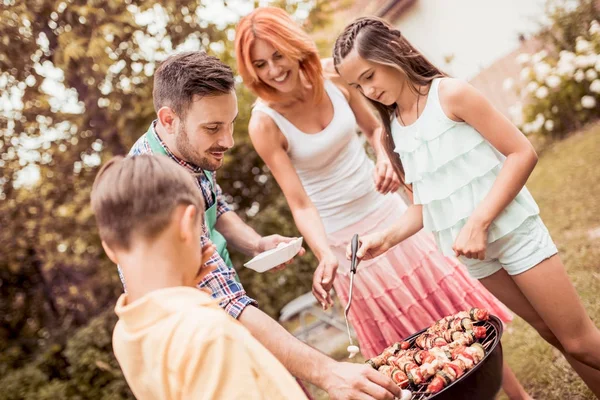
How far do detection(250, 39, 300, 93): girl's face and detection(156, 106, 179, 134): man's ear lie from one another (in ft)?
2.36

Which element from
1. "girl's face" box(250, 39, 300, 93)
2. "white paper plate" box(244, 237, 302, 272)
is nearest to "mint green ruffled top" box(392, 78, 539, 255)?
"white paper plate" box(244, 237, 302, 272)

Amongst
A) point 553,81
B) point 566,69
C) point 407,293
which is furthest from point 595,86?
point 407,293

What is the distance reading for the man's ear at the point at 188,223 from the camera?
4.09ft

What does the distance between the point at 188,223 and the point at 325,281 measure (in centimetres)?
99

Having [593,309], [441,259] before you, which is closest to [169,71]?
[441,259]

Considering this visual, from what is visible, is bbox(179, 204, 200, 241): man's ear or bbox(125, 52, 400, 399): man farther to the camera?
bbox(125, 52, 400, 399): man

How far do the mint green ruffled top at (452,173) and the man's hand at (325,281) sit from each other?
41cm

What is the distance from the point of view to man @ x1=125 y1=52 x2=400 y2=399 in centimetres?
161

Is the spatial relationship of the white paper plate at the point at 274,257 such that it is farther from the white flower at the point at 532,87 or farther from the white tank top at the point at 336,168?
the white flower at the point at 532,87

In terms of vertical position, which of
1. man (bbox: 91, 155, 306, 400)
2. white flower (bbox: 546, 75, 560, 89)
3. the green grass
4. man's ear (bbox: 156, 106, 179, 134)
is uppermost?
man's ear (bbox: 156, 106, 179, 134)

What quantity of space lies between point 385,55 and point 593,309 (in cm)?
235

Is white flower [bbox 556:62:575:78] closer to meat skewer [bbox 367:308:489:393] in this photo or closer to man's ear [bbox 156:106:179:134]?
meat skewer [bbox 367:308:489:393]

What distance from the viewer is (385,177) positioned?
2.46 meters

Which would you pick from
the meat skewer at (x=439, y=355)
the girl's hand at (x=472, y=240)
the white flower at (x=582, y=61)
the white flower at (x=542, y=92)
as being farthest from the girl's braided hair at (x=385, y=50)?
the white flower at (x=542, y=92)
